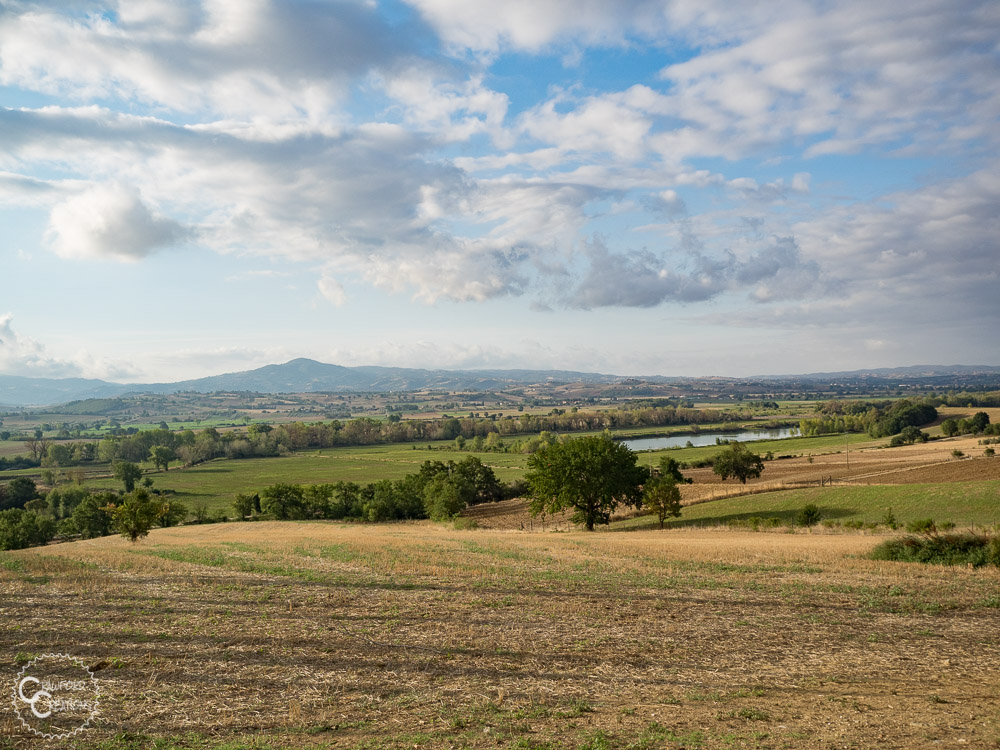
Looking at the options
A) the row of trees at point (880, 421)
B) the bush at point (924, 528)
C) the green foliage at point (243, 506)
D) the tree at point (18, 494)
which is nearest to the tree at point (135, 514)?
the green foliage at point (243, 506)

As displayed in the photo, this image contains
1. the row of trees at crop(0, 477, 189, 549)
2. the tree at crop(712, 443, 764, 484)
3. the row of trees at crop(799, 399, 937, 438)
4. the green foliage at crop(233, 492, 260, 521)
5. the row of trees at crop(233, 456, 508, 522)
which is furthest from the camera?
the row of trees at crop(799, 399, 937, 438)

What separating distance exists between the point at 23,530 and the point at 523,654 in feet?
299

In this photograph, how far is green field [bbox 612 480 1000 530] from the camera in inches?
2143

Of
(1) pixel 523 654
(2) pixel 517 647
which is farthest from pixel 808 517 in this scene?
(1) pixel 523 654

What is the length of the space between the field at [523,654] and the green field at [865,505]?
3744cm

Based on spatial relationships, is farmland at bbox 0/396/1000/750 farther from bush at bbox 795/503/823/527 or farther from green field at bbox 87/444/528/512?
green field at bbox 87/444/528/512

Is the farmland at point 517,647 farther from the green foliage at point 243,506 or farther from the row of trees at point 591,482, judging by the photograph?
the green foliage at point 243,506

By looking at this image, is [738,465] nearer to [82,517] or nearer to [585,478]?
[585,478]

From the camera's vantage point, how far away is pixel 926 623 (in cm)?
1639

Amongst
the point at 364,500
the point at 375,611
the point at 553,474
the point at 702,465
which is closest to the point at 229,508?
the point at 364,500

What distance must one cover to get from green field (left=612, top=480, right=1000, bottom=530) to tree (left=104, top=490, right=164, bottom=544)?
43.9 m

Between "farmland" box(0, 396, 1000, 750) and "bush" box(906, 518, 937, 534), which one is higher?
"farmland" box(0, 396, 1000, 750)

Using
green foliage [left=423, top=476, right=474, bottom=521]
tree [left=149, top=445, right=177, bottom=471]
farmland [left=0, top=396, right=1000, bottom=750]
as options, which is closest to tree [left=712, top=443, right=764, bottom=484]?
green foliage [left=423, top=476, right=474, bottom=521]

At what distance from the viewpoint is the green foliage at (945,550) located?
24297 millimetres
